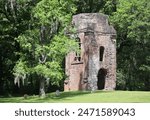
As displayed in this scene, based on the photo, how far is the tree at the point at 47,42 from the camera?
32.8 metres

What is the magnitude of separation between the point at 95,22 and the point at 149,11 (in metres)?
8.18

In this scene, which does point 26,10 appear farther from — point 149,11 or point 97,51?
point 149,11

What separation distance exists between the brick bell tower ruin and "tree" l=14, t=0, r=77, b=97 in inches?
250

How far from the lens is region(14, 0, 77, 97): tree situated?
32.8 meters

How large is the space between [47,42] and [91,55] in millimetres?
8237

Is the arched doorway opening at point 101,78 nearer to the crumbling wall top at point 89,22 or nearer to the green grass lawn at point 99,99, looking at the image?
the crumbling wall top at point 89,22

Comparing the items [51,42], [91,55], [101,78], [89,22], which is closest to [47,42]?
[51,42]

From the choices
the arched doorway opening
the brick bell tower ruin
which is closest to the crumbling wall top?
the brick bell tower ruin

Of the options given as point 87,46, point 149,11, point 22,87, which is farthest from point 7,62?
point 149,11

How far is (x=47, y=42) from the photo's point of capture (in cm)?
3425

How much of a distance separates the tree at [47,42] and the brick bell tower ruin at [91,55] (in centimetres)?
634

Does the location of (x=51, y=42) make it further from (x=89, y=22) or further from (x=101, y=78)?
(x=101, y=78)

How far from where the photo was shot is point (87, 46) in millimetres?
41531

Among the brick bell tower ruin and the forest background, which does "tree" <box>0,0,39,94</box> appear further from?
the brick bell tower ruin
